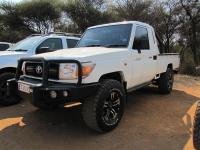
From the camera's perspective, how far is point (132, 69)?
19.7ft

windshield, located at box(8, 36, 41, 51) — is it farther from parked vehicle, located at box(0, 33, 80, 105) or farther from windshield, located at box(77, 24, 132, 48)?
windshield, located at box(77, 24, 132, 48)

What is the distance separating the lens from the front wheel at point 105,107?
15.9ft

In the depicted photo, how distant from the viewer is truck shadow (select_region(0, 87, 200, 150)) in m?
4.78

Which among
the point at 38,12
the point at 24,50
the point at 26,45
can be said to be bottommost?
the point at 24,50

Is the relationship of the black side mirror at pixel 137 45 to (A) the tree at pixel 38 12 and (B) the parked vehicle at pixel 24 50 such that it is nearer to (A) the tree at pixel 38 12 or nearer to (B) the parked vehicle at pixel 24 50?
(B) the parked vehicle at pixel 24 50

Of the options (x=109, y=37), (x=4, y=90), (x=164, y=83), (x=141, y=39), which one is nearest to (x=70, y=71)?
(x=109, y=37)

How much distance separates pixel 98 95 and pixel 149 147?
112cm

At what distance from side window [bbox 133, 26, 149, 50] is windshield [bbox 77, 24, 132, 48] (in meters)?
0.24

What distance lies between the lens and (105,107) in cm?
512

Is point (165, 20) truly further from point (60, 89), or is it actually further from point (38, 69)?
point (60, 89)

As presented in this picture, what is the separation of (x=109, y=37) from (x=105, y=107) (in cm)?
179

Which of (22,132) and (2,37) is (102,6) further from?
(22,132)

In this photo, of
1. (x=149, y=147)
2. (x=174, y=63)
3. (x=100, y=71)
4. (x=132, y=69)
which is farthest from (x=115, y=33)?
(x=174, y=63)

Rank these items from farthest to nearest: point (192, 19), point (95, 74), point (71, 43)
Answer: point (192, 19) → point (71, 43) → point (95, 74)
